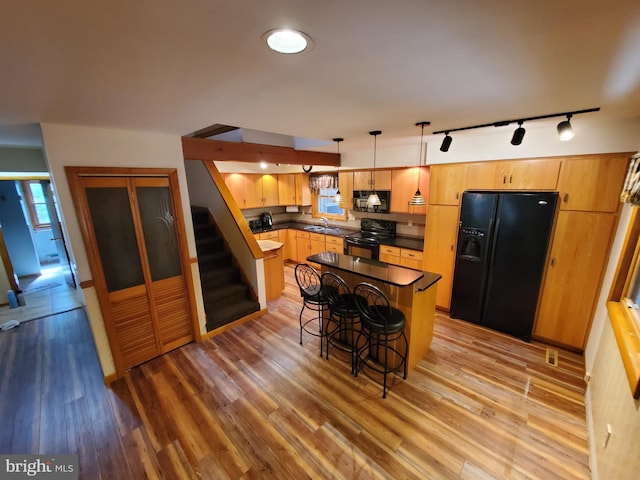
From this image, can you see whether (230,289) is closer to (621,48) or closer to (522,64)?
(522,64)

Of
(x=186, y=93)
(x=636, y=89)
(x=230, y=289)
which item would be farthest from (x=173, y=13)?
(x=230, y=289)

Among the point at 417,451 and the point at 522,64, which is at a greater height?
the point at 522,64

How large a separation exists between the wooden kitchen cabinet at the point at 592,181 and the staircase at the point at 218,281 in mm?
3973

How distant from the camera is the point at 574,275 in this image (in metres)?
2.80

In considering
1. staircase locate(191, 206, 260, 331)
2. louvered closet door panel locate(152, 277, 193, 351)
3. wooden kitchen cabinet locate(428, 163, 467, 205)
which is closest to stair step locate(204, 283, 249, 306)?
staircase locate(191, 206, 260, 331)

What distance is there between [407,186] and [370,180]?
2.34ft

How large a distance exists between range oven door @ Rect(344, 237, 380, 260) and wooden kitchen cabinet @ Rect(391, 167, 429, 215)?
73cm

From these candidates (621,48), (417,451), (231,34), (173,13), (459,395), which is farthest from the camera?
(459,395)

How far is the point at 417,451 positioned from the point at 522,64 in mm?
2484

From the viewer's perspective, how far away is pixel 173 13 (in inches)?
31.7

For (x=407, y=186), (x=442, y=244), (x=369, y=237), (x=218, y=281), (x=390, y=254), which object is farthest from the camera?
(x=369, y=237)

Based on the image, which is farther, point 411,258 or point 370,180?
point 370,180

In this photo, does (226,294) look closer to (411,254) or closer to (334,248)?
(334,248)

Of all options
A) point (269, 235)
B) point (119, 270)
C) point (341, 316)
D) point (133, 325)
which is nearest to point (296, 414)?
point (341, 316)
